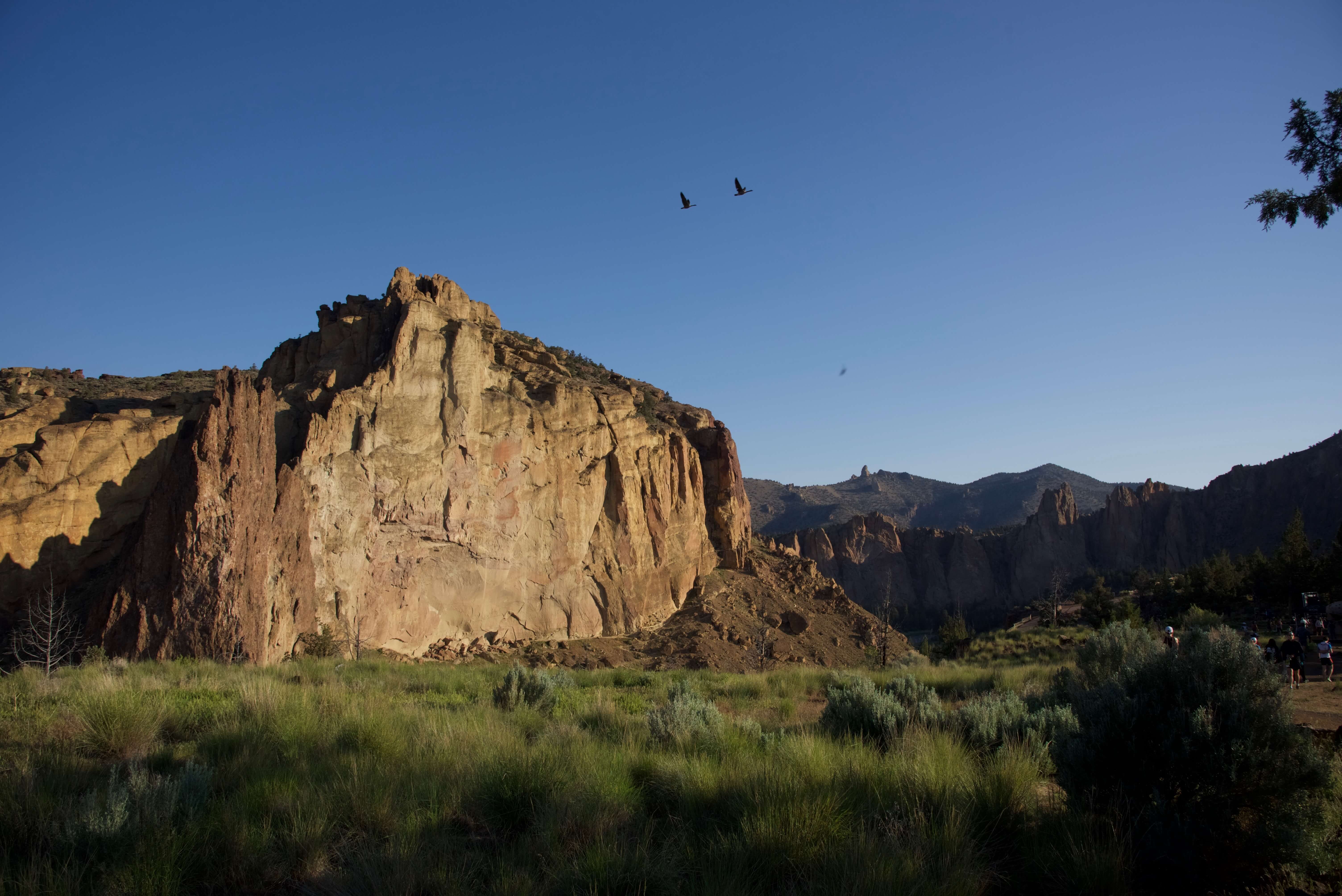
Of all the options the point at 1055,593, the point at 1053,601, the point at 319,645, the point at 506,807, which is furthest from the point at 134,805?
the point at 1053,601

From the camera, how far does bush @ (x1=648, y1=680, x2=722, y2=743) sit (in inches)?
298

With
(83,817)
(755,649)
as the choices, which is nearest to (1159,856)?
(83,817)

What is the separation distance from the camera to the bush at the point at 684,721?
756 centimetres

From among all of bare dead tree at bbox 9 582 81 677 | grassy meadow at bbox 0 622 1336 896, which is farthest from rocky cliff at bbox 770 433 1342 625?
grassy meadow at bbox 0 622 1336 896

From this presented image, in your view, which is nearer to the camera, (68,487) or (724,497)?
(68,487)

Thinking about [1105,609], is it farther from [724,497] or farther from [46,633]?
[46,633]

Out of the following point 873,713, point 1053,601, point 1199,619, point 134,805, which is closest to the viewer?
point 134,805

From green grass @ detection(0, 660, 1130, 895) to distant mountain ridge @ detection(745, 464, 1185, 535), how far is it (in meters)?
127

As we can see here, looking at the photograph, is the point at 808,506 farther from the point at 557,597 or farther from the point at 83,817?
the point at 83,817

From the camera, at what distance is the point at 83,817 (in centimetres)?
421

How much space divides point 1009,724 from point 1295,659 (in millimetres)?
14795

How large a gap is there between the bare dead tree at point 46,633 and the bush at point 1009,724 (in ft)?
68.9

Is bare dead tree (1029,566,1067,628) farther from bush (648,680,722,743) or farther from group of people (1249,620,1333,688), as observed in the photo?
bush (648,680,722,743)

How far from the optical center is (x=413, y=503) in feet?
106
